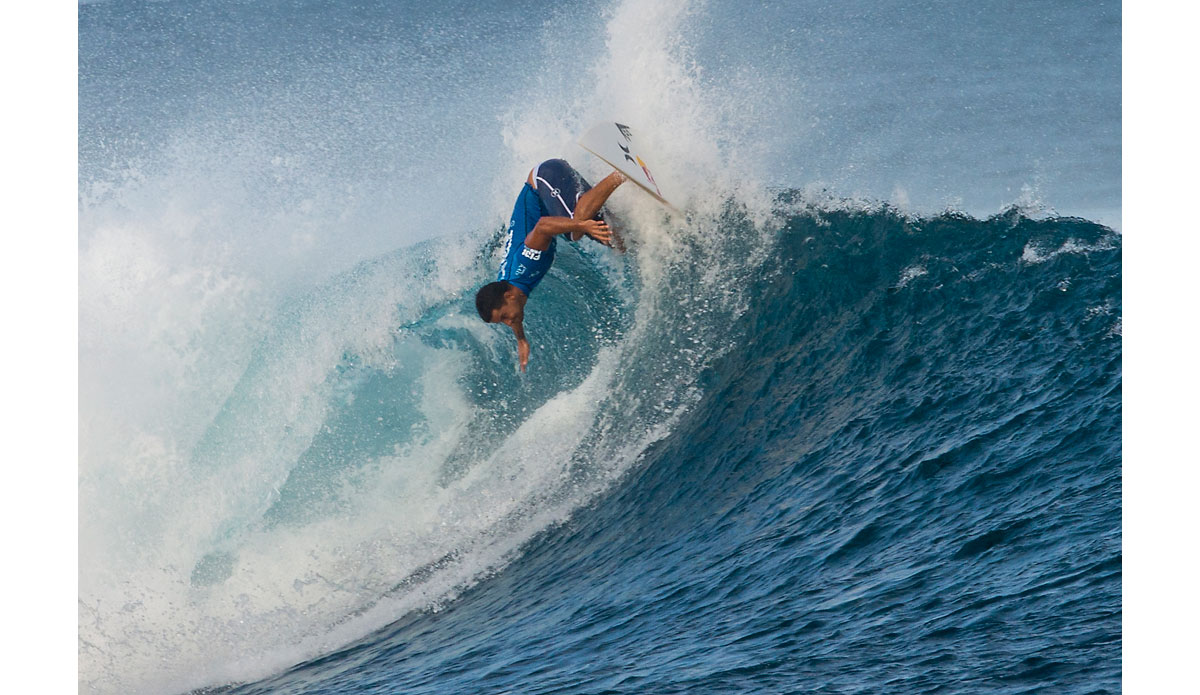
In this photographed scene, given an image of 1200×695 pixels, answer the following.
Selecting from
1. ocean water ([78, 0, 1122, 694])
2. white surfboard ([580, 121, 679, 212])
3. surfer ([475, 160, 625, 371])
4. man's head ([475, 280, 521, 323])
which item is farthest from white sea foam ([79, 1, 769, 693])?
man's head ([475, 280, 521, 323])

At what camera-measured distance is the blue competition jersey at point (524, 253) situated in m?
4.80

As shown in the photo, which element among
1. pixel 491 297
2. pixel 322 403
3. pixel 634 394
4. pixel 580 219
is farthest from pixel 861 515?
pixel 322 403

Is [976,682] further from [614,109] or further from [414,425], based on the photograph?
[614,109]

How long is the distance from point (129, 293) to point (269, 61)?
316 cm

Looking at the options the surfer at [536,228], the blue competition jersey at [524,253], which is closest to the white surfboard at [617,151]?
the surfer at [536,228]

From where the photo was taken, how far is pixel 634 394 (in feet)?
16.7

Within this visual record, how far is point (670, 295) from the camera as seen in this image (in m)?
5.32

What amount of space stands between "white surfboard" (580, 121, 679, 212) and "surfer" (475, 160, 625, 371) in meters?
0.19

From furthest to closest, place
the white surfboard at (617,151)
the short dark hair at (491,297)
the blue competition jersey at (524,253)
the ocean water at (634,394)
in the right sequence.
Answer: the white surfboard at (617,151) < the blue competition jersey at (524,253) < the short dark hair at (491,297) < the ocean water at (634,394)

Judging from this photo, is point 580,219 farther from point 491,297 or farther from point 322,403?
point 322,403

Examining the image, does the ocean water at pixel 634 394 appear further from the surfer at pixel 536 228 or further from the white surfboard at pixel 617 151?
the surfer at pixel 536 228

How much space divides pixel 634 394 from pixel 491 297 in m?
0.96

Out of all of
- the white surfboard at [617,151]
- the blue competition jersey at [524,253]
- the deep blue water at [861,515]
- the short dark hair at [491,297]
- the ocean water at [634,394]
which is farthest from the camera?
the white surfboard at [617,151]
